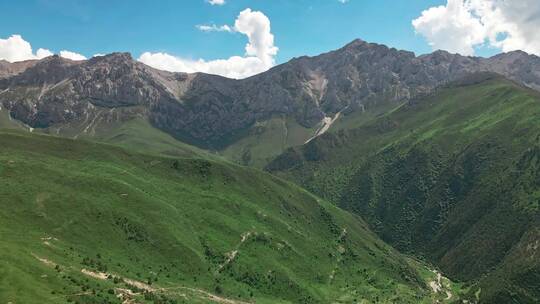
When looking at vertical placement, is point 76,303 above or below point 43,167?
below

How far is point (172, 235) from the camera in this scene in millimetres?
159875

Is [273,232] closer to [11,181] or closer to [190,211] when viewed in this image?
[190,211]

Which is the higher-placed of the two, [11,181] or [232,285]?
[11,181]

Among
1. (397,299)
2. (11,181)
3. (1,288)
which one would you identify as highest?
(11,181)

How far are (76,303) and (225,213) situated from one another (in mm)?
104142

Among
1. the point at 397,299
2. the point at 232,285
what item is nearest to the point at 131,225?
the point at 232,285

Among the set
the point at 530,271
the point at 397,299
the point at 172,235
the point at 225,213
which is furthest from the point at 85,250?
the point at 530,271

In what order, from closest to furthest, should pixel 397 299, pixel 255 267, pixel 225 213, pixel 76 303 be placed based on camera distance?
1. pixel 76 303
2. pixel 255 267
3. pixel 397 299
4. pixel 225 213

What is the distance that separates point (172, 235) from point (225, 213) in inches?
1619

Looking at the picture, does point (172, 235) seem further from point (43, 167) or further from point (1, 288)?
point (1, 288)

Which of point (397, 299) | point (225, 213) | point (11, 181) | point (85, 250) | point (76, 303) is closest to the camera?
point (76, 303)

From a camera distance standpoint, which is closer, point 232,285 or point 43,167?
point 232,285

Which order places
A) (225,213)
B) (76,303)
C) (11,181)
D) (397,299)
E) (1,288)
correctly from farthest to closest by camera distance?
(225,213) → (397,299) → (11,181) → (76,303) → (1,288)

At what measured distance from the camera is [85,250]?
13225cm
